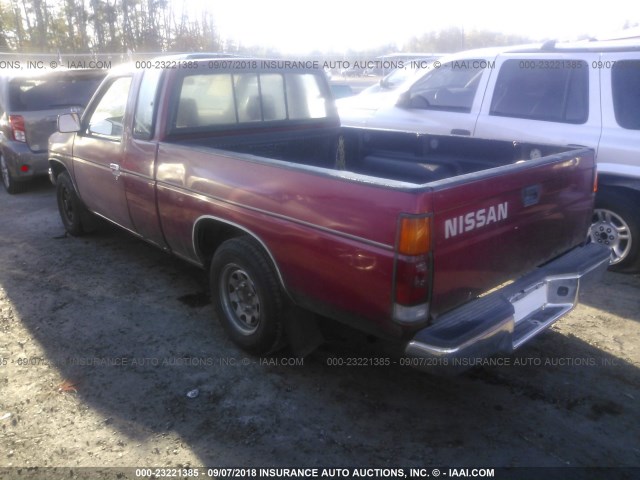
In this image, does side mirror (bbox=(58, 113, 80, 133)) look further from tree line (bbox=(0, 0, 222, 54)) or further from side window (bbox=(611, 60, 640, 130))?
tree line (bbox=(0, 0, 222, 54))

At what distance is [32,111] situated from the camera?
23.5 feet

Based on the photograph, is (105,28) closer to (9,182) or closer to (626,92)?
(9,182)

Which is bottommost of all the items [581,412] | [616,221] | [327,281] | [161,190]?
[581,412]

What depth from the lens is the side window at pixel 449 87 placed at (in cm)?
534

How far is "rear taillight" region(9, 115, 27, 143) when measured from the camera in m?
7.07

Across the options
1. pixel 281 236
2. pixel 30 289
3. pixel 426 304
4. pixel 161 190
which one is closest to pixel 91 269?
pixel 30 289

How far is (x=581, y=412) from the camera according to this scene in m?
2.95

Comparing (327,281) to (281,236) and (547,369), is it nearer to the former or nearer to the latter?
(281,236)

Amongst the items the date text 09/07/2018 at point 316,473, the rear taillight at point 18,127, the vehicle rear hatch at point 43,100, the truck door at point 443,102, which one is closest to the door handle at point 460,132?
the truck door at point 443,102

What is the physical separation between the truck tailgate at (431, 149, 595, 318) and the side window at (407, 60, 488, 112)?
2.22m

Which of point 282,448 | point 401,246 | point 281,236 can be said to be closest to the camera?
point 401,246

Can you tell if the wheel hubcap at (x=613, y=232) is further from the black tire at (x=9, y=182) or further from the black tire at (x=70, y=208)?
the black tire at (x=9, y=182)

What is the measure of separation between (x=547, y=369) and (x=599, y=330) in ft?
2.48

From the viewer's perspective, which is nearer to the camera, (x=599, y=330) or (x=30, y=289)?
(x=599, y=330)
